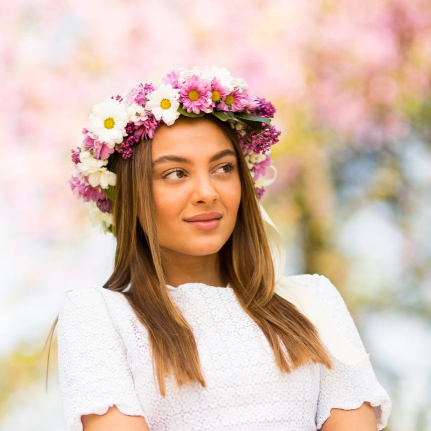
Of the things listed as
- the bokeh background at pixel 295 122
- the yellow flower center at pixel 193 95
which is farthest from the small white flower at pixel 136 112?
the bokeh background at pixel 295 122

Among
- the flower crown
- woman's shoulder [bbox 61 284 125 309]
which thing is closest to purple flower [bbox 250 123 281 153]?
the flower crown

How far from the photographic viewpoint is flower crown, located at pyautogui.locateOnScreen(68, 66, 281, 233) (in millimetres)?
1811

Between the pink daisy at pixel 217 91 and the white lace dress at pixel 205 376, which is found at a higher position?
the pink daisy at pixel 217 91

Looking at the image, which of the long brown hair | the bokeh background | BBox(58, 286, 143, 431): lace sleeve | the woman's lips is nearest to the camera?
BBox(58, 286, 143, 431): lace sleeve

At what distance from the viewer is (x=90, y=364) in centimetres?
160

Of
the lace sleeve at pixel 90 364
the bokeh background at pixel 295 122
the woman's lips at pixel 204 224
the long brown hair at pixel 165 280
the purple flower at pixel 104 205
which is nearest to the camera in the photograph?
the lace sleeve at pixel 90 364

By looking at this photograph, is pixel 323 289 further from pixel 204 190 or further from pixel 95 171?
pixel 95 171

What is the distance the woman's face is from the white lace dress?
0.57 ft

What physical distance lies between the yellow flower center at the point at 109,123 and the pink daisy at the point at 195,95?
182mm

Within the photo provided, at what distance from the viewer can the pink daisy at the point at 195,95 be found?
1.81m

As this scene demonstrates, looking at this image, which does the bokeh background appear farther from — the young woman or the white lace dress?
the white lace dress

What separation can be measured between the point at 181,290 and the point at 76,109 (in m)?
2.48

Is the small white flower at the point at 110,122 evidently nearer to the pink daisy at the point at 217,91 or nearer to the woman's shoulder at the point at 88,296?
the pink daisy at the point at 217,91

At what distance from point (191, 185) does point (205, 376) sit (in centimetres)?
46
